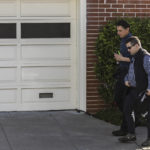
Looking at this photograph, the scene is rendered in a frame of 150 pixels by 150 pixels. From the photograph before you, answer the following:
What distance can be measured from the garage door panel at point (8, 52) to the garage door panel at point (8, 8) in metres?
0.58

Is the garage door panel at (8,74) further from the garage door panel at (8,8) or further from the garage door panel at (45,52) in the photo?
the garage door panel at (8,8)

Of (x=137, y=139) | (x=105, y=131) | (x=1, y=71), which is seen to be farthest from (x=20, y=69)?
(x=137, y=139)

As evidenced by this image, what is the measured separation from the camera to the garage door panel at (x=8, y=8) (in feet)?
33.8

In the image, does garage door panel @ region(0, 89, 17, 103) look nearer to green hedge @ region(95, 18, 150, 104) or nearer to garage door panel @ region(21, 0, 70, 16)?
garage door panel @ region(21, 0, 70, 16)

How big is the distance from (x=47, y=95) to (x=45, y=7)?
1.63 m

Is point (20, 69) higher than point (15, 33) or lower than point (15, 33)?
lower

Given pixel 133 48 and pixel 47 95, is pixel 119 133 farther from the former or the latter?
pixel 47 95

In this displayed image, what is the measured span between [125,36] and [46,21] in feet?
7.30

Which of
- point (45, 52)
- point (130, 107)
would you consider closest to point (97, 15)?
point (45, 52)

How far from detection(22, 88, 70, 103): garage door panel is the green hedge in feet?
2.38

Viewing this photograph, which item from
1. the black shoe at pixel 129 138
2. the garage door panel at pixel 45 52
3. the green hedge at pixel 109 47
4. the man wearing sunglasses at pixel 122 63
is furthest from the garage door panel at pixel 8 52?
the black shoe at pixel 129 138

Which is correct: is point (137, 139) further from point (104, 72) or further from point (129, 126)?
point (104, 72)

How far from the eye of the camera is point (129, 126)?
8.52 meters

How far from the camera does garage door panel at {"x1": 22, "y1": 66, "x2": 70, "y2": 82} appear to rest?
34.6 feet
